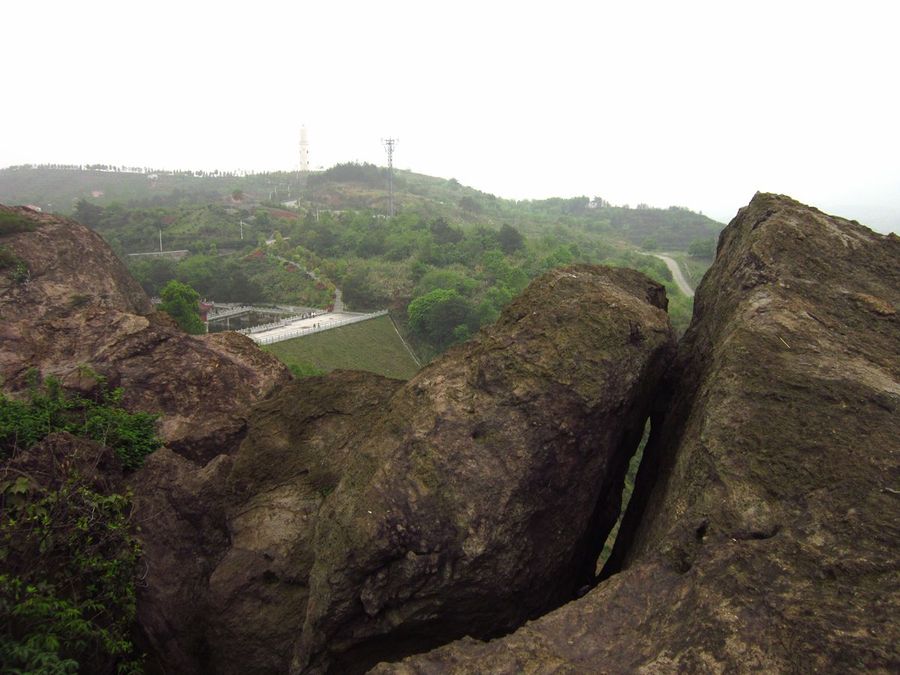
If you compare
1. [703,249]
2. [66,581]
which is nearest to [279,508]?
[66,581]

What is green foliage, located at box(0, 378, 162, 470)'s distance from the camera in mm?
9820

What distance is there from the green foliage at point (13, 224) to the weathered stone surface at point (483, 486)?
1599 cm

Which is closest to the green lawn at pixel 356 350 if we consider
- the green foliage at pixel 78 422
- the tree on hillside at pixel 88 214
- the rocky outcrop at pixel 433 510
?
the green foliage at pixel 78 422

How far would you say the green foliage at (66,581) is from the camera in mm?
6020

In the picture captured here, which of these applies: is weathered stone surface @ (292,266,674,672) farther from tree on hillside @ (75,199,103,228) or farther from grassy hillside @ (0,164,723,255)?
grassy hillside @ (0,164,723,255)

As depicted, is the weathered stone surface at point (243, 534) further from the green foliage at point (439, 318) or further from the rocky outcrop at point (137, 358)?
the green foliage at point (439, 318)

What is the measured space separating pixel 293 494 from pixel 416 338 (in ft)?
140

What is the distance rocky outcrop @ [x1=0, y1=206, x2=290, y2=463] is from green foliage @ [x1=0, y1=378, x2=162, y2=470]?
52cm

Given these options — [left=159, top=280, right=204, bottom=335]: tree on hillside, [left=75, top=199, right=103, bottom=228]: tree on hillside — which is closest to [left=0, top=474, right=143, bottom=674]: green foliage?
[left=159, top=280, right=204, bottom=335]: tree on hillside

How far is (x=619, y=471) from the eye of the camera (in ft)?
29.7

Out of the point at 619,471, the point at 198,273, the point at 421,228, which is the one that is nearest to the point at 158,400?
the point at 619,471

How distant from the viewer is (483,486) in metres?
6.60

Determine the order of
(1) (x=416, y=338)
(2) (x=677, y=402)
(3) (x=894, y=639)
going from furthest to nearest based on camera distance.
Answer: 1. (1) (x=416, y=338)
2. (2) (x=677, y=402)
3. (3) (x=894, y=639)

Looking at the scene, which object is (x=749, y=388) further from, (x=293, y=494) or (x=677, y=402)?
(x=293, y=494)
